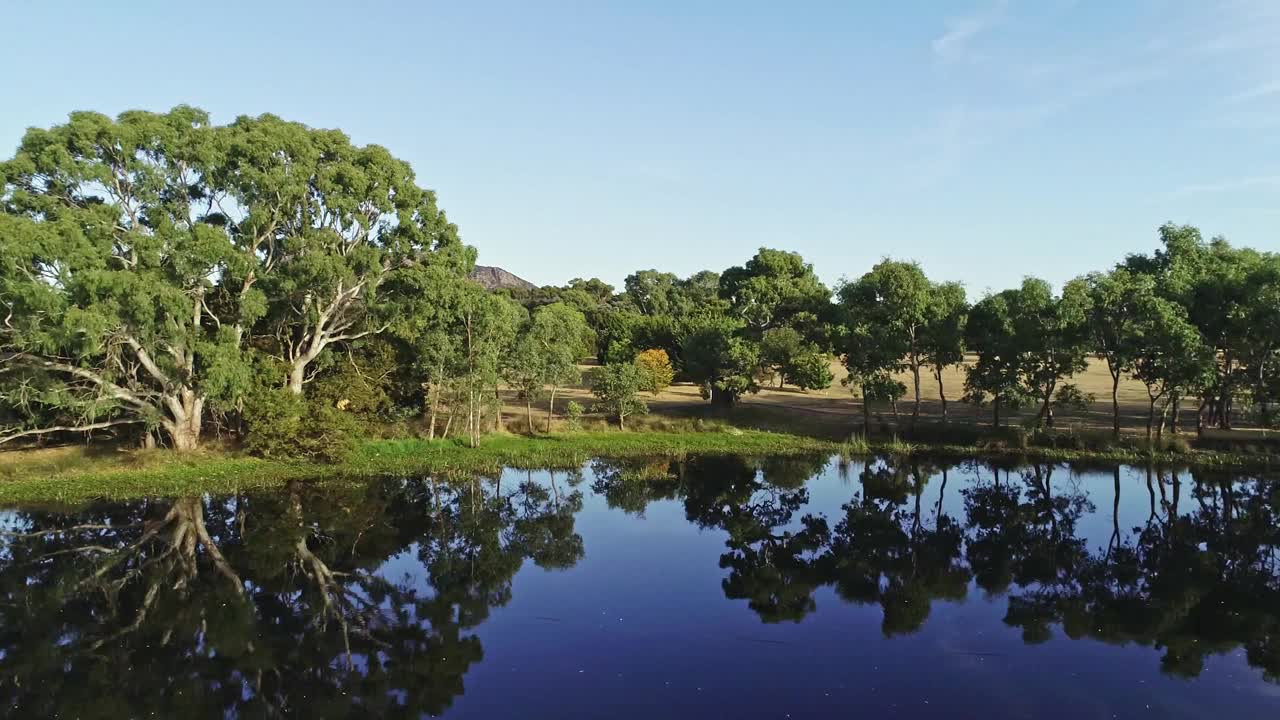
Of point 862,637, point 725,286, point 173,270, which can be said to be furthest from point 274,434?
point 725,286

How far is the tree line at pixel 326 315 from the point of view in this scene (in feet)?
101

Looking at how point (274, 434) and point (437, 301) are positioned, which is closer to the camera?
point (274, 434)

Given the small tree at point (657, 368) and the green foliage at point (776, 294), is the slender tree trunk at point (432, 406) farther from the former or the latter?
the green foliage at point (776, 294)

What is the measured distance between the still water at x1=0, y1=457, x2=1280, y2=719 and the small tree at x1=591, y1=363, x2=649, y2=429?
13.8 meters

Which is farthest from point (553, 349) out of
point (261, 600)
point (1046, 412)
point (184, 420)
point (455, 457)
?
point (1046, 412)

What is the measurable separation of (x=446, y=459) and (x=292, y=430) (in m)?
6.96

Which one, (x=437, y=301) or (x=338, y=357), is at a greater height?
(x=437, y=301)

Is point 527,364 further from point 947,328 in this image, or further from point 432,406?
point 947,328

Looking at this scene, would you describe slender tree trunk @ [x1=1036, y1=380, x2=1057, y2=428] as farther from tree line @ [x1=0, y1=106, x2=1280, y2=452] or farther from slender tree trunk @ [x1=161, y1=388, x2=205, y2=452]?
slender tree trunk @ [x1=161, y1=388, x2=205, y2=452]

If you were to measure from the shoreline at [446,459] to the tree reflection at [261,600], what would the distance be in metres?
2.66

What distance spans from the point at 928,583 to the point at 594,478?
17.2m

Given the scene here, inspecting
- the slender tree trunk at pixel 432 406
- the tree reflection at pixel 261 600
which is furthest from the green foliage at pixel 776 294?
the tree reflection at pixel 261 600

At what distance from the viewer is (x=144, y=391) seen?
33812 mm

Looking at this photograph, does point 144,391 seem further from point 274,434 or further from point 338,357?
point 338,357
